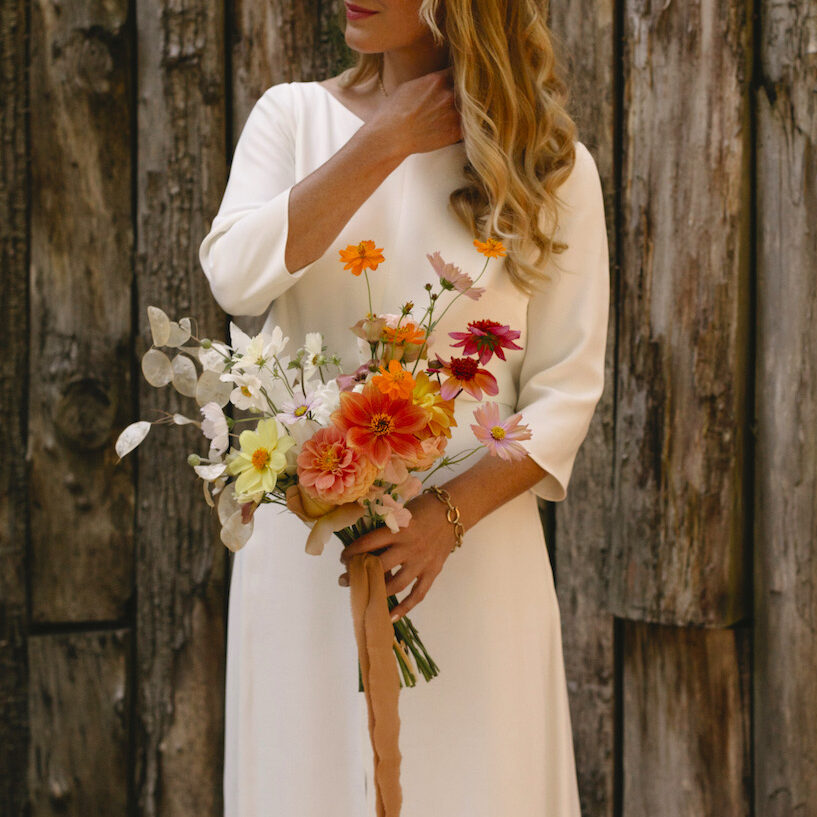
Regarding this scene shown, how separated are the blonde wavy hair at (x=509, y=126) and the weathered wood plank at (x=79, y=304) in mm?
977

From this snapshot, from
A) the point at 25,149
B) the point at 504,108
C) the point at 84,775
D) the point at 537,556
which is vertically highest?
the point at 25,149

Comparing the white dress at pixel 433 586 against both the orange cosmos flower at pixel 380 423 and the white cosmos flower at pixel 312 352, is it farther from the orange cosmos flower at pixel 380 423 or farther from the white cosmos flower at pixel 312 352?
the orange cosmos flower at pixel 380 423

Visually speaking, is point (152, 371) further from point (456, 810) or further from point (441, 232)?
point (456, 810)

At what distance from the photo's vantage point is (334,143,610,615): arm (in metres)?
1.39

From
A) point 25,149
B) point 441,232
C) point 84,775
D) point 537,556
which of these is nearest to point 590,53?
point 441,232

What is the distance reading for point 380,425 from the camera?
3.48 ft

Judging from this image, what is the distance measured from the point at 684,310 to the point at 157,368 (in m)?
1.21

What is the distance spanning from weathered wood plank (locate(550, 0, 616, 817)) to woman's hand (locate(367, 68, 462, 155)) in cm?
67

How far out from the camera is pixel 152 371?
1.18 metres

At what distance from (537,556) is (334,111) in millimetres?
827

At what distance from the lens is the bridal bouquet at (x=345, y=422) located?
3.48 feet

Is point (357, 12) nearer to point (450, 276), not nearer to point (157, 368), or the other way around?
point (450, 276)

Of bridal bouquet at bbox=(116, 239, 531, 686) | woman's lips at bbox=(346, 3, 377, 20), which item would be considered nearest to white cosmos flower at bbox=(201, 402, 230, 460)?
bridal bouquet at bbox=(116, 239, 531, 686)

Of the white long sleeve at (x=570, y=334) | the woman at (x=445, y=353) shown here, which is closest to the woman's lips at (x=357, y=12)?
the woman at (x=445, y=353)
